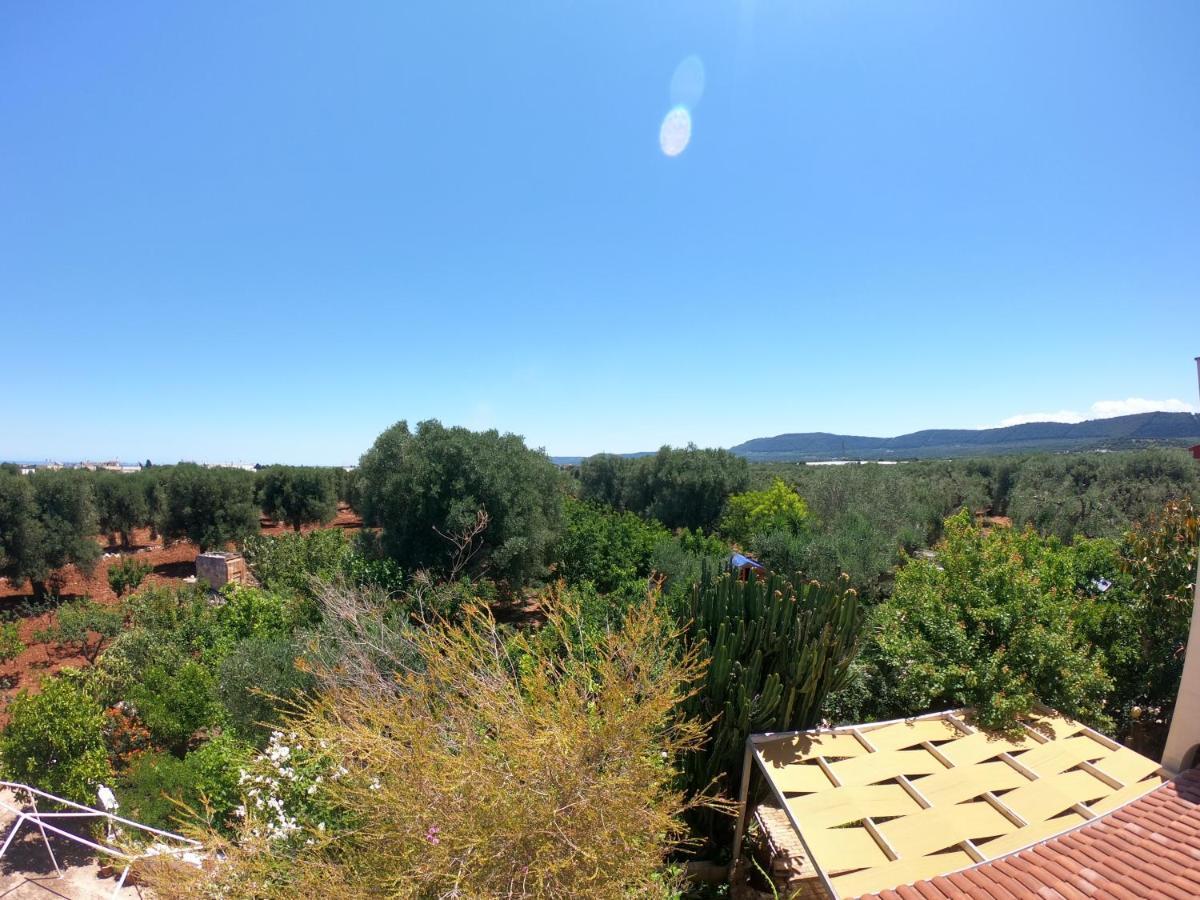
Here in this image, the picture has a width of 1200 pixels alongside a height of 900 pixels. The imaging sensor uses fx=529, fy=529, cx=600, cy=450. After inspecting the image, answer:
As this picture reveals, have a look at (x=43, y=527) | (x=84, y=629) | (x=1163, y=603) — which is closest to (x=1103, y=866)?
(x=1163, y=603)

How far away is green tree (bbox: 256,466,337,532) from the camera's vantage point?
96.9ft

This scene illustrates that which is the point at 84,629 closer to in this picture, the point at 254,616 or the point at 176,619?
the point at 176,619

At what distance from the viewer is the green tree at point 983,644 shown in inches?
217

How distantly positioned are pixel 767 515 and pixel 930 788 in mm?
12827

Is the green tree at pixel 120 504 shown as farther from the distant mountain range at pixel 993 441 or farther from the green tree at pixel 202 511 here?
the distant mountain range at pixel 993 441

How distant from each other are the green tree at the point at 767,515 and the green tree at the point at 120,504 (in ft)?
88.0

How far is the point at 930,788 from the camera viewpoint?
4.23 meters

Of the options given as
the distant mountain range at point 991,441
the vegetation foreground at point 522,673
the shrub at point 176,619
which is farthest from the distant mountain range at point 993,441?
the shrub at point 176,619

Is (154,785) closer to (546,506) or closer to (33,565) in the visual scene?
(546,506)

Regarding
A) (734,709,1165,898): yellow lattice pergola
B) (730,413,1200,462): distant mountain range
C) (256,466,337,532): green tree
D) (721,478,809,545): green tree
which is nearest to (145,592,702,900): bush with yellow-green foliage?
(734,709,1165,898): yellow lattice pergola

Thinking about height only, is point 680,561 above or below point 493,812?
below

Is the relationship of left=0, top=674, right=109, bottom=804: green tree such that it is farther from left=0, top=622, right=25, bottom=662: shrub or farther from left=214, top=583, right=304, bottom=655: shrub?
left=0, top=622, right=25, bottom=662: shrub

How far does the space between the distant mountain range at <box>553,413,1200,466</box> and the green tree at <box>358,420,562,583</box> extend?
31.1 m

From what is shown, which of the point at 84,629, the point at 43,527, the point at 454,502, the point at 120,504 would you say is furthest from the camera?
the point at 120,504
